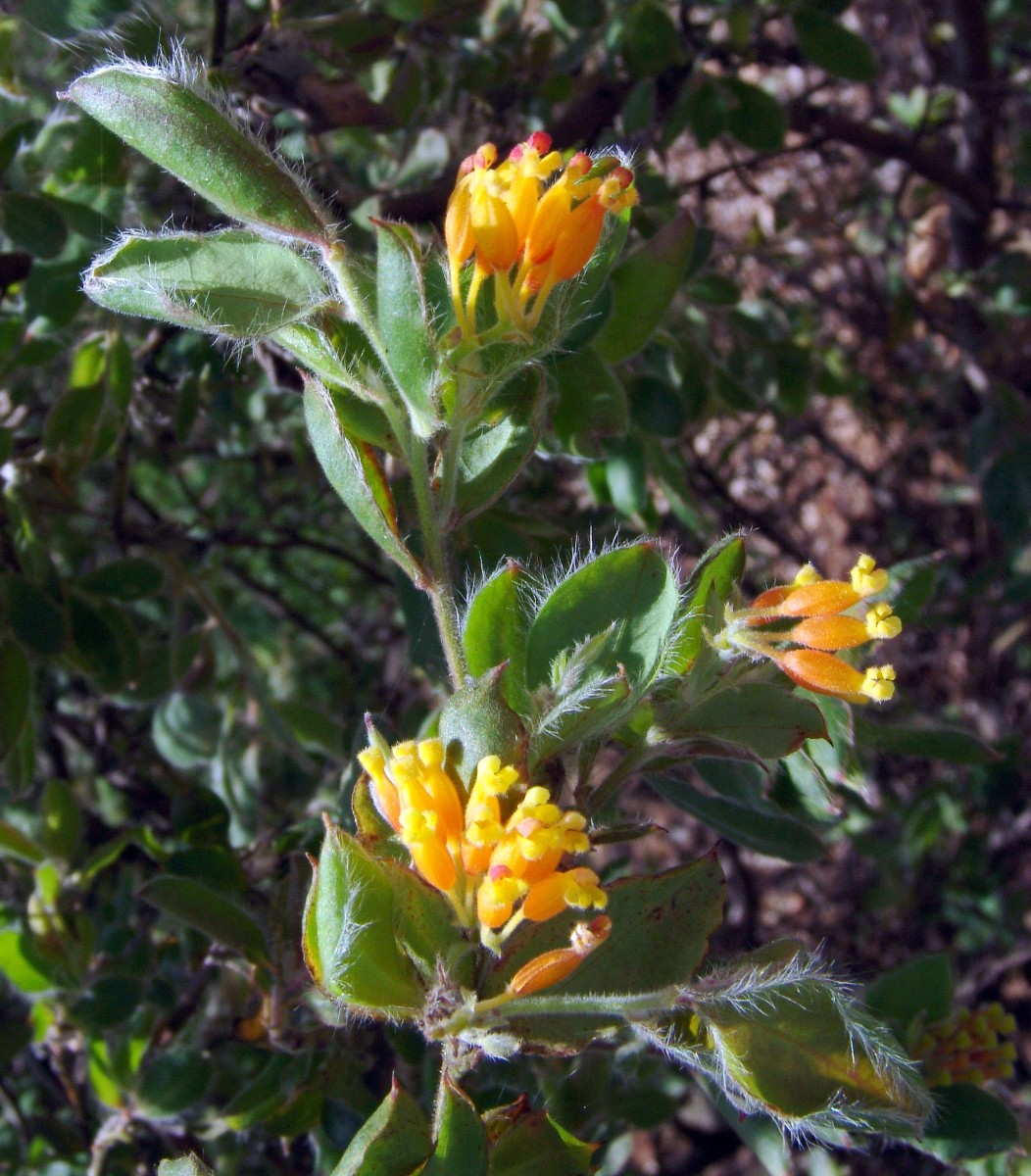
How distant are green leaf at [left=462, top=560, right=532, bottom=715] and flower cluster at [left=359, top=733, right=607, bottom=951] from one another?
0.44 ft

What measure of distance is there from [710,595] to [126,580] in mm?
1202

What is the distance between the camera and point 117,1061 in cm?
162

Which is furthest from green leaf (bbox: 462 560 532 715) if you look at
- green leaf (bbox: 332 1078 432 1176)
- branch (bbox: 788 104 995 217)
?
branch (bbox: 788 104 995 217)

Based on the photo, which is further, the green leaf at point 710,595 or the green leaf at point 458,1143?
the green leaf at point 710,595

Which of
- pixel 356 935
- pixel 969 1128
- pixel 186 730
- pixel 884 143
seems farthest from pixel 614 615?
pixel 884 143

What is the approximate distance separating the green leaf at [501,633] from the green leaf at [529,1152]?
0.36 m

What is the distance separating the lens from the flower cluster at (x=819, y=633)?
3.02ft

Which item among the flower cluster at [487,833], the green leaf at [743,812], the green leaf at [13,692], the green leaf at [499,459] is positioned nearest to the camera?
the flower cluster at [487,833]

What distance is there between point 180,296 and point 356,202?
1015 mm

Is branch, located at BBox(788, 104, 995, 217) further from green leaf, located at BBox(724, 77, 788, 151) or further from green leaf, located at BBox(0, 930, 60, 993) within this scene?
green leaf, located at BBox(0, 930, 60, 993)

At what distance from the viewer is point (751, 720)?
95 centimetres

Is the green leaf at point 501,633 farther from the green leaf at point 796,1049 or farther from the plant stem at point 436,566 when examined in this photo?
the green leaf at point 796,1049

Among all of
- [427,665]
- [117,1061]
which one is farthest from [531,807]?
[117,1061]

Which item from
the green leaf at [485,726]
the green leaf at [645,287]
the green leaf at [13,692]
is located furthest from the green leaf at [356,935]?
the green leaf at [13,692]
